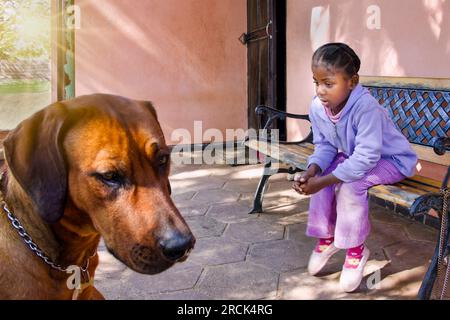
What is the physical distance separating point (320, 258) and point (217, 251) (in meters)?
0.84

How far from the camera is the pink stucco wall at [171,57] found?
24.0ft

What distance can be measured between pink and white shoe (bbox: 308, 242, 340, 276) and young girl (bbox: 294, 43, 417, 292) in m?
0.13

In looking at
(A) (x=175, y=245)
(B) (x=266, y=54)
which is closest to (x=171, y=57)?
(B) (x=266, y=54)

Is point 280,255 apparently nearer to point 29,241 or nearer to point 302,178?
point 302,178

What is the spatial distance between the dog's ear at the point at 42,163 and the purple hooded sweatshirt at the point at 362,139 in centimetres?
190

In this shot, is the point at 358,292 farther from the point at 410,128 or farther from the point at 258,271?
the point at 410,128

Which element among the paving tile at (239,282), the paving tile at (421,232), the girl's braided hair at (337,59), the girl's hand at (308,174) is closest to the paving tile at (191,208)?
the paving tile at (239,282)

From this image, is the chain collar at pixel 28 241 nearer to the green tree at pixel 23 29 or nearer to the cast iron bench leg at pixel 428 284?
the cast iron bench leg at pixel 428 284

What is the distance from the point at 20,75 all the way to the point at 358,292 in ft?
57.3

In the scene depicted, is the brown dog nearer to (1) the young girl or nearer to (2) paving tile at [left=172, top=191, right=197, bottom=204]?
(1) the young girl

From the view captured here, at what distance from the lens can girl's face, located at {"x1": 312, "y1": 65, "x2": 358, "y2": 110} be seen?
10.1ft

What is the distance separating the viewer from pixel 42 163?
1656 millimetres

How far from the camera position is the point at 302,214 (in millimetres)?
4672
